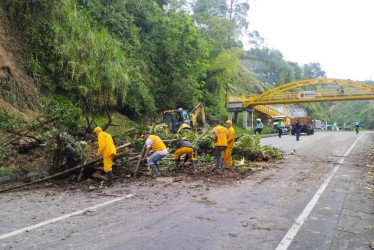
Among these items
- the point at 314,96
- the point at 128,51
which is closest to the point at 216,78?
the point at 314,96

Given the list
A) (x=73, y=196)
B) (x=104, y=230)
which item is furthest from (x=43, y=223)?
(x=73, y=196)

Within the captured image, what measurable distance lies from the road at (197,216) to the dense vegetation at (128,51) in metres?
7.77

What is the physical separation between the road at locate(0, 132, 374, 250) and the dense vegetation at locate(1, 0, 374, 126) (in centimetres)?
777

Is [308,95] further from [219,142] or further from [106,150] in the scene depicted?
[106,150]

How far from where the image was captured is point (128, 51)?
2506cm

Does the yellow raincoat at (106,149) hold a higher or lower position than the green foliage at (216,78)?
lower

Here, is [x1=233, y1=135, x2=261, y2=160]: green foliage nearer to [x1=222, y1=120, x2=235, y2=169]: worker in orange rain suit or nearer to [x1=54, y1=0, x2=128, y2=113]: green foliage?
[x1=222, y1=120, x2=235, y2=169]: worker in orange rain suit

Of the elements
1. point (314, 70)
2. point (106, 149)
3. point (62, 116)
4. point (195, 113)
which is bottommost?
point (106, 149)

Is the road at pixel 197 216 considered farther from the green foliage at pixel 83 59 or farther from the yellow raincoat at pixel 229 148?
the green foliage at pixel 83 59

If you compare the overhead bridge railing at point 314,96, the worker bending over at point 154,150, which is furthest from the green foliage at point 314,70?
the worker bending over at point 154,150

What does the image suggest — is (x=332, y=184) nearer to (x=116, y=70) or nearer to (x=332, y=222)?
(x=332, y=222)

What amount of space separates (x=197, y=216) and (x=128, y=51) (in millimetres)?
21797

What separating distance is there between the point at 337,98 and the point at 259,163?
3220 centimetres

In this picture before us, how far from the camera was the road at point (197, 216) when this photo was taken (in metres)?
4.25
